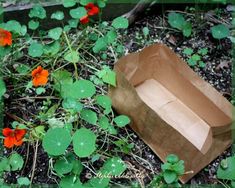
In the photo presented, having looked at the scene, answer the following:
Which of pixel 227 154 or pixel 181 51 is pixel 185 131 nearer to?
pixel 227 154

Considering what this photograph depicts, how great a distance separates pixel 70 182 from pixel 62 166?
0.06 meters

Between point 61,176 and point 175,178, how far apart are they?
37 centimetres

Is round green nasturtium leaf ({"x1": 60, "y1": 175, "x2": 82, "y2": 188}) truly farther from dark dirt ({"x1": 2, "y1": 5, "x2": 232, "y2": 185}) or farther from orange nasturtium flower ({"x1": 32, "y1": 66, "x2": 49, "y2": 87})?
orange nasturtium flower ({"x1": 32, "y1": 66, "x2": 49, "y2": 87})

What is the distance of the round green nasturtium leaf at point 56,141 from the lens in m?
1.56

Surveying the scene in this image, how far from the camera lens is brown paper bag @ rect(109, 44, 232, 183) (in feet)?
5.60

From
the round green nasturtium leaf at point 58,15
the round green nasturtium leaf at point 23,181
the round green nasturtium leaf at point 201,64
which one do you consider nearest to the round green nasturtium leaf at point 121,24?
the round green nasturtium leaf at point 58,15

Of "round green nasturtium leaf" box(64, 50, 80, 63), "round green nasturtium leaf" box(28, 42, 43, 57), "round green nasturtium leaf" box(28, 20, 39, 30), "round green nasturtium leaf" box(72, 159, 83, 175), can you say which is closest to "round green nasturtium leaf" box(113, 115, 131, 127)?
"round green nasturtium leaf" box(72, 159, 83, 175)

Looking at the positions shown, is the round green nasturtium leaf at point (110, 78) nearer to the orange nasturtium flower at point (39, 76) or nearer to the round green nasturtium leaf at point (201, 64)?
the orange nasturtium flower at point (39, 76)

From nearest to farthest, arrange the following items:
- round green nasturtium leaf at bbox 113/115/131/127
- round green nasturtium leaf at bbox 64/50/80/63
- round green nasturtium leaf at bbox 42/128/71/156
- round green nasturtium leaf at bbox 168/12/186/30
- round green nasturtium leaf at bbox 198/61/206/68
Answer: round green nasturtium leaf at bbox 42/128/71/156 < round green nasturtium leaf at bbox 113/115/131/127 < round green nasturtium leaf at bbox 64/50/80/63 < round green nasturtium leaf at bbox 198/61/206/68 < round green nasturtium leaf at bbox 168/12/186/30

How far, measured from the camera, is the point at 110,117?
73.9 inches

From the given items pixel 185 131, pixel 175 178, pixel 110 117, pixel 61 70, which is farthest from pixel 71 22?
pixel 175 178

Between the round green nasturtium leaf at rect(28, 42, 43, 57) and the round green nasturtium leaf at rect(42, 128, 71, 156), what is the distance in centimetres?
47

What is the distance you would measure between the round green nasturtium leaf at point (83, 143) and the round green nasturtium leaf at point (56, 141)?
27mm

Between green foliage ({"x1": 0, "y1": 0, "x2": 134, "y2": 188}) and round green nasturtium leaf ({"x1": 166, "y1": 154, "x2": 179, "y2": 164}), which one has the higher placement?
green foliage ({"x1": 0, "y1": 0, "x2": 134, "y2": 188})
